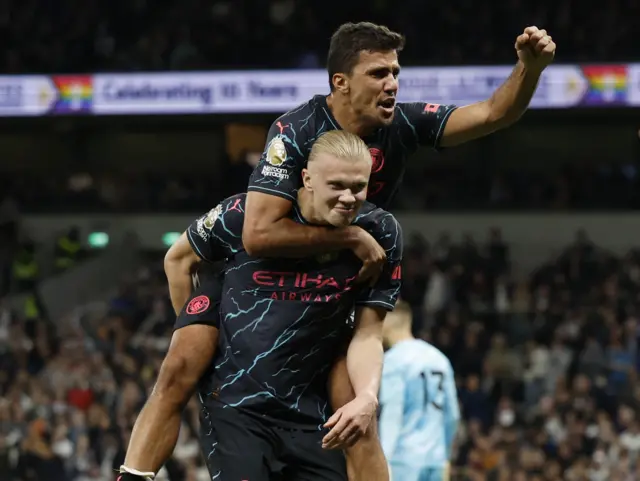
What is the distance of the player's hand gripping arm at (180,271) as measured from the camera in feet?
14.6

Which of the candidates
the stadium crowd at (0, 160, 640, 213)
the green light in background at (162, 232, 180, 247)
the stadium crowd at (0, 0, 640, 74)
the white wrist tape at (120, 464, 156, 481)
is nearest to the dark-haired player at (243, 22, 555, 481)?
the white wrist tape at (120, 464, 156, 481)

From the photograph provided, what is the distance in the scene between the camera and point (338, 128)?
417 centimetres

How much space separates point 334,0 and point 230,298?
48.3ft

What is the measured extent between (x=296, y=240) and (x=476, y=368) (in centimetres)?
942

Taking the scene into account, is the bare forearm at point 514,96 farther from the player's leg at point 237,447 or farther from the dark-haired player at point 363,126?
the player's leg at point 237,447

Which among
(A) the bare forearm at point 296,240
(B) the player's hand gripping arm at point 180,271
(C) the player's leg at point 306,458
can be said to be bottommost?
(C) the player's leg at point 306,458

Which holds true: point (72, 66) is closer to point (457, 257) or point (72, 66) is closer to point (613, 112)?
point (457, 257)

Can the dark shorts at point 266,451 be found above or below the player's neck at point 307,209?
below

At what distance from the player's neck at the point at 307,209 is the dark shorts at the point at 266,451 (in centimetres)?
67

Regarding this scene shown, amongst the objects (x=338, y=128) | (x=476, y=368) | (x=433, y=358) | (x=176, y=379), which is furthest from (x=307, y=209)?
(x=476, y=368)

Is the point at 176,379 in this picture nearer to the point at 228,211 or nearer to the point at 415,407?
the point at 228,211

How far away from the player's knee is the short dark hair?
41.9 inches

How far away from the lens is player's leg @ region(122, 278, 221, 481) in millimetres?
4145

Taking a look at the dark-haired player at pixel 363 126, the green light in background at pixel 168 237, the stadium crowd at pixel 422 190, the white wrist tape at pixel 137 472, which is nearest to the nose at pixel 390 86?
the dark-haired player at pixel 363 126
